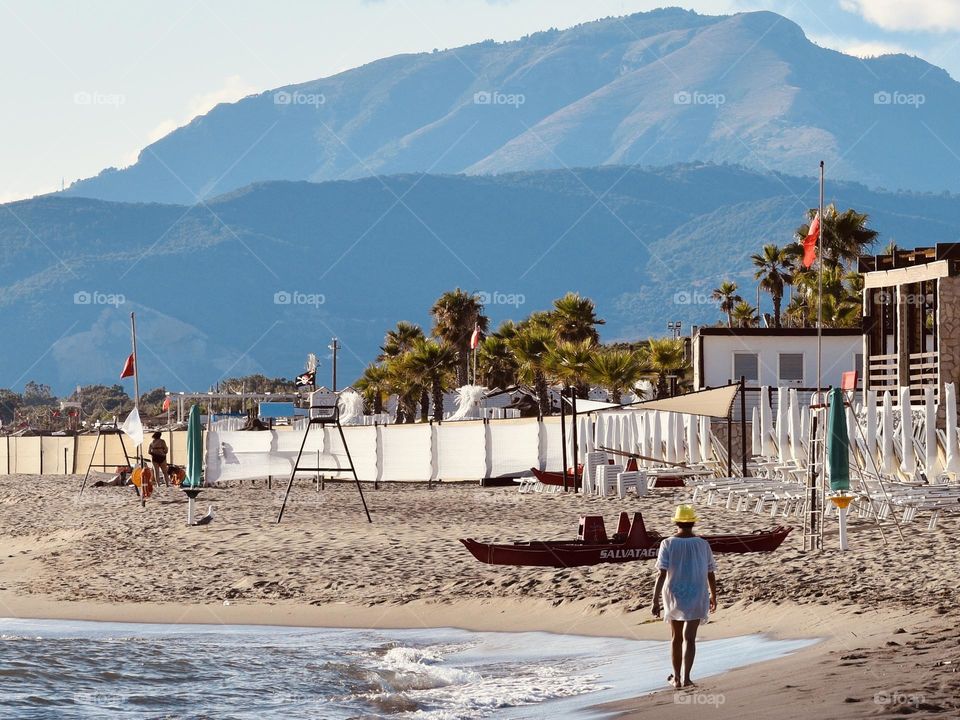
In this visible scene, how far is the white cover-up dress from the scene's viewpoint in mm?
9727

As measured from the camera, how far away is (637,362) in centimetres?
5084

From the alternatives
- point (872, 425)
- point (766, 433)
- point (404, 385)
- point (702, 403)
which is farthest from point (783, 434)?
point (404, 385)

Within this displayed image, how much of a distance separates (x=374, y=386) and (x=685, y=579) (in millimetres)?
73962

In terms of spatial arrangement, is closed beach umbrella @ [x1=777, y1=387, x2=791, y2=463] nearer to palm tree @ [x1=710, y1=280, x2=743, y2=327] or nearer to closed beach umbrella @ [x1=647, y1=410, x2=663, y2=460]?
closed beach umbrella @ [x1=647, y1=410, x2=663, y2=460]

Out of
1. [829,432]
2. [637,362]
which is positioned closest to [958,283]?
[829,432]

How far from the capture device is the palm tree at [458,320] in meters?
73.6

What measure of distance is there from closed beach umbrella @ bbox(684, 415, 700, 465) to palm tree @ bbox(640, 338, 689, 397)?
67.5 ft

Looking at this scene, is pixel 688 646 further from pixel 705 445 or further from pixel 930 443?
pixel 705 445

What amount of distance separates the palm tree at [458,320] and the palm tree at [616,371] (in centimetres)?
2297

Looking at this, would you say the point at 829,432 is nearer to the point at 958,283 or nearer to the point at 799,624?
the point at 799,624

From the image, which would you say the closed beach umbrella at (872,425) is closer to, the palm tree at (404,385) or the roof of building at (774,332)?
the roof of building at (774,332)

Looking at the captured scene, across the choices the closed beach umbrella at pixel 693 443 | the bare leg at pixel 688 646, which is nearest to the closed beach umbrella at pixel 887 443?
the closed beach umbrella at pixel 693 443

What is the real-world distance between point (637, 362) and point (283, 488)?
1795 centimetres

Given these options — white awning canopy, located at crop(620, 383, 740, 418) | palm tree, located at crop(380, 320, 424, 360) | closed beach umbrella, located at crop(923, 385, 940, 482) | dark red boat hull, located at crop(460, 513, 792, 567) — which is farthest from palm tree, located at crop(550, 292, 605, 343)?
dark red boat hull, located at crop(460, 513, 792, 567)
